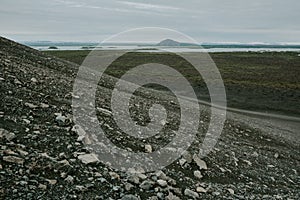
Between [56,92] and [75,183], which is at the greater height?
[56,92]

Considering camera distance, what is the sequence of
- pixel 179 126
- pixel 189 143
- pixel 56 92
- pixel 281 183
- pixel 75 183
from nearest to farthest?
pixel 75 183
pixel 281 183
pixel 189 143
pixel 56 92
pixel 179 126

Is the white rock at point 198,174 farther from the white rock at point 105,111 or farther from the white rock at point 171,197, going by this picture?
the white rock at point 105,111

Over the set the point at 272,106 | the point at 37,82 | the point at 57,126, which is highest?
the point at 37,82

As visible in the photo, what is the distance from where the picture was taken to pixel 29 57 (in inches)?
821

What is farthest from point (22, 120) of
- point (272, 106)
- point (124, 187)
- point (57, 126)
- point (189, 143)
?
point (272, 106)

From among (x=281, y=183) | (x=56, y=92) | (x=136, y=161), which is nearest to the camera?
(x=136, y=161)

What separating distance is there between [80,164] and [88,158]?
367 mm

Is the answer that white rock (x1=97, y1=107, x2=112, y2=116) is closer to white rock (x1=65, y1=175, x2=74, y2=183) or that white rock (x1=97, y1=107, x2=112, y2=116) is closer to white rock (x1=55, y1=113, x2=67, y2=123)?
white rock (x1=55, y1=113, x2=67, y2=123)

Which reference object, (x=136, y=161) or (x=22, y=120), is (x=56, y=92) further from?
(x=136, y=161)

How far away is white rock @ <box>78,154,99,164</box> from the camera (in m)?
8.89

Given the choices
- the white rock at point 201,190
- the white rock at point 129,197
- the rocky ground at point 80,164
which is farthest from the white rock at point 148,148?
the white rock at point 129,197

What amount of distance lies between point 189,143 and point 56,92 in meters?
6.30

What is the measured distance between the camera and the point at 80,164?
8.72m

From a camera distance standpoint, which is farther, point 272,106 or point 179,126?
point 272,106
